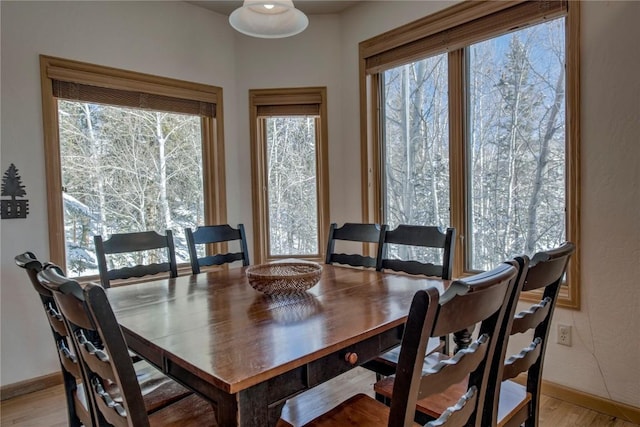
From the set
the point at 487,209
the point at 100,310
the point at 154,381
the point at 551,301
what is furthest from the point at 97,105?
the point at 551,301

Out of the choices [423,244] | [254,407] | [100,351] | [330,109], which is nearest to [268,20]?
[423,244]

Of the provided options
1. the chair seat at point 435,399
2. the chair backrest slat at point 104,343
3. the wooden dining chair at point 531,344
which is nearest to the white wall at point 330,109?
the wooden dining chair at point 531,344

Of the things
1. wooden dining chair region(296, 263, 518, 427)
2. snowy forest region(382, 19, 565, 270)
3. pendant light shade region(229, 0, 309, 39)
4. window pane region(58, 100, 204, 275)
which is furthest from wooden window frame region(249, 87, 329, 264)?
wooden dining chair region(296, 263, 518, 427)

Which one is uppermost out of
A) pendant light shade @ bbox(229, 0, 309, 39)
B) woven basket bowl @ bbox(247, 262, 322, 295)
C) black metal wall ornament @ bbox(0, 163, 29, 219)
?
pendant light shade @ bbox(229, 0, 309, 39)

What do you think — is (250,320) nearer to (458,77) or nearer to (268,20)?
(268,20)

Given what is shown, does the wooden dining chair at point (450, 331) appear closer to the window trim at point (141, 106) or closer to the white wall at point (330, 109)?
the white wall at point (330, 109)

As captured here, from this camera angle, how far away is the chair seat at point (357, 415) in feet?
4.06

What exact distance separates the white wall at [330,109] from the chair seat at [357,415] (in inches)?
57.3

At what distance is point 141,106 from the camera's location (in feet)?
9.82

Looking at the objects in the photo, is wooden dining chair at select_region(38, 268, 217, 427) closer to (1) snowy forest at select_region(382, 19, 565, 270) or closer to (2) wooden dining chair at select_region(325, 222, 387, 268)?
(2) wooden dining chair at select_region(325, 222, 387, 268)

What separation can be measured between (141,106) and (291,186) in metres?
1.37

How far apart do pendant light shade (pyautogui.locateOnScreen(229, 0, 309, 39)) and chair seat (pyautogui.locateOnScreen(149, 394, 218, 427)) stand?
1655 millimetres

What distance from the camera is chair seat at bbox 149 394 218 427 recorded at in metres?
1.27

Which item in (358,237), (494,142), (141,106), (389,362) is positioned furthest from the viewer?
(141,106)
